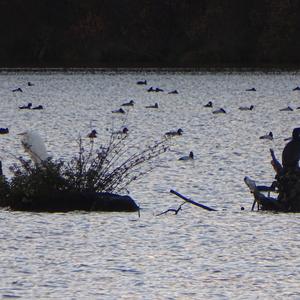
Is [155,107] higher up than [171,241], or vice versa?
[155,107]

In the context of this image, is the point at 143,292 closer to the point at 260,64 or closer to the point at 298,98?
the point at 298,98

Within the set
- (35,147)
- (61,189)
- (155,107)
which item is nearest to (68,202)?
(61,189)

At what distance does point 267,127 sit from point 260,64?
4635 centimetres

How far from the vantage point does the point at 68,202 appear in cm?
1652

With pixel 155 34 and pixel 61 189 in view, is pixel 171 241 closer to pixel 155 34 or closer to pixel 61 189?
pixel 61 189

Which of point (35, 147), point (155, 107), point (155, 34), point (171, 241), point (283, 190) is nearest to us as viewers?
point (171, 241)

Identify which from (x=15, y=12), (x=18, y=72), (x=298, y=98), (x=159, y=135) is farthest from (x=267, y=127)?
(x=15, y=12)

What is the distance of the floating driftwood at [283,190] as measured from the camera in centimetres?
1580

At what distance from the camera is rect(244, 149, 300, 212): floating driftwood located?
15797 mm

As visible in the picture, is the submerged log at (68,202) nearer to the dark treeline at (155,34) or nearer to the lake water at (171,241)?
the lake water at (171,241)

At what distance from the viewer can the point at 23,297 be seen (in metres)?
11.5

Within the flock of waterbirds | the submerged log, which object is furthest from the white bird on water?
the flock of waterbirds

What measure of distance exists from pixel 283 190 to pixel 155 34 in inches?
2556

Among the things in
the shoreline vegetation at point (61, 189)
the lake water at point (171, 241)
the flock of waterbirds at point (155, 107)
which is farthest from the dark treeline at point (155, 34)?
the shoreline vegetation at point (61, 189)
